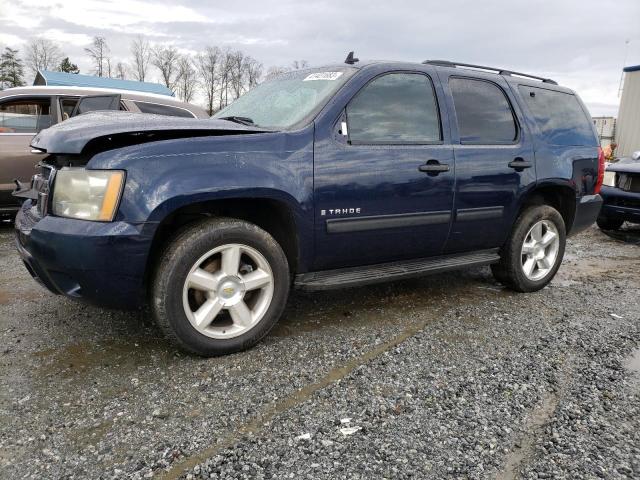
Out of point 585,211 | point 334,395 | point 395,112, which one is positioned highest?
point 395,112

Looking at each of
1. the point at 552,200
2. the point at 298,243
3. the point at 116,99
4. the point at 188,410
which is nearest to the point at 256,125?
the point at 298,243

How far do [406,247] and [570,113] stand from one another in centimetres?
235

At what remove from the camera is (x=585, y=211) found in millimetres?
4680

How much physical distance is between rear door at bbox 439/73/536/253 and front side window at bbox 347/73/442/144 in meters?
0.20

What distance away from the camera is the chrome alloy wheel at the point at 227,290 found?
2.84 metres

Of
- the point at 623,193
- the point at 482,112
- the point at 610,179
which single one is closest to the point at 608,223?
the point at 610,179

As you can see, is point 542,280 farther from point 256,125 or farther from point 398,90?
point 256,125

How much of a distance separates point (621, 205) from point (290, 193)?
6154 millimetres

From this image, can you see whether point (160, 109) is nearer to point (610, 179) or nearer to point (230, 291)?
point (230, 291)

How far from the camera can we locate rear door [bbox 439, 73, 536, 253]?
12.2 feet

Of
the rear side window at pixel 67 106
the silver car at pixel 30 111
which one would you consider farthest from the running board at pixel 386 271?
the rear side window at pixel 67 106

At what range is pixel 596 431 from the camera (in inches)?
90.0

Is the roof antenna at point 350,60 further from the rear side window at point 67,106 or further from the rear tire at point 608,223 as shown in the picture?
the rear tire at point 608,223

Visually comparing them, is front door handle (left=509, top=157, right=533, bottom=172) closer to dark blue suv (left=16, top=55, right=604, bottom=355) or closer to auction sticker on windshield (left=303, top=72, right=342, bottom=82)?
dark blue suv (left=16, top=55, right=604, bottom=355)
